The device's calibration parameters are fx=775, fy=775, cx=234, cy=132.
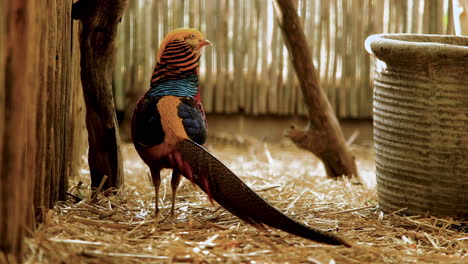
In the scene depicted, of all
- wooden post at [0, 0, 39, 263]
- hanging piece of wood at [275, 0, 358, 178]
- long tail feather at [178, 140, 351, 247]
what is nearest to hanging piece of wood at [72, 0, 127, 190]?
long tail feather at [178, 140, 351, 247]

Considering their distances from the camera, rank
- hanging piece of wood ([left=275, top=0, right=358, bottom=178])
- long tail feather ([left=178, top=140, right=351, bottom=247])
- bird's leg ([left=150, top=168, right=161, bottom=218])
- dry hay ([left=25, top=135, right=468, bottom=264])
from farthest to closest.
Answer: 1. hanging piece of wood ([left=275, top=0, right=358, bottom=178])
2. bird's leg ([left=150, top=168, right=161, bottom=218])
3. long tail feather ([left=178, top=140, right=351, bottom=247])
4. dry hay ([left=25, top=135, right=468, bottom=264])

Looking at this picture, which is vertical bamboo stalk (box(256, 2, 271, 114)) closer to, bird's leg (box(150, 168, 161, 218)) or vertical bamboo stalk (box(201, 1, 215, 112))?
vertical bamboo stalk (box(201, 1, 215, 112))

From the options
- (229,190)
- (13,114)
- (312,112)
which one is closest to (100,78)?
(229,190)

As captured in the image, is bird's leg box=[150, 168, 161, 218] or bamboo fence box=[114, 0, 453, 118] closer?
bird's leg box=[150, 168, 161, 218]

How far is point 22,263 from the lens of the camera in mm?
2975

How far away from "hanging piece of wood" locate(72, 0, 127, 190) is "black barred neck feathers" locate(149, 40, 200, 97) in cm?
43

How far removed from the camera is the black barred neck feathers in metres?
4.01

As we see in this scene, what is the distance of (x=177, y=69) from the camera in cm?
404

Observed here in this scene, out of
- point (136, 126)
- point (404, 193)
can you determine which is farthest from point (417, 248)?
point (136, 126)

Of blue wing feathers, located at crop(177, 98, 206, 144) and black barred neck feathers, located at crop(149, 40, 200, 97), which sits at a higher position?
black barred neck feathers, located at crop(149, 40, 200, 97)

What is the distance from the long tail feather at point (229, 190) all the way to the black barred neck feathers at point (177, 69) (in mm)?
445

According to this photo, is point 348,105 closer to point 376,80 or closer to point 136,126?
point 376,80

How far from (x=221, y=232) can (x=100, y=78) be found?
4.10ft

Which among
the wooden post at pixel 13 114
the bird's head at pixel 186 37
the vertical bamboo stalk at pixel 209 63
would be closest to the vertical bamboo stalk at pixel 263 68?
the vertical bamboo stalk at pixel 209 63
